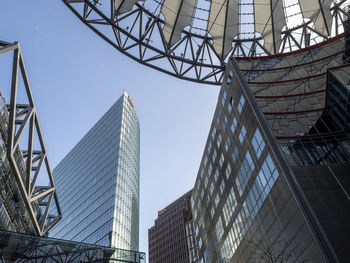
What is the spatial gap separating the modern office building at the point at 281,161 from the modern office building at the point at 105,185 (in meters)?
37.9

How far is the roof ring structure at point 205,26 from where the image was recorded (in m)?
30.0

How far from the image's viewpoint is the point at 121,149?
94375 millimetres

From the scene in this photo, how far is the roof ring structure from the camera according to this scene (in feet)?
98.6

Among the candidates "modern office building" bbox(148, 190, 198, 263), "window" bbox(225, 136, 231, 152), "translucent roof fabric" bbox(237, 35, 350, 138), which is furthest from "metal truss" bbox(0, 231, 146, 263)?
"modern office building" bbox(148, 190, 198, 263)

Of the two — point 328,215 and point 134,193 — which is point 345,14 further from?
point 134,193

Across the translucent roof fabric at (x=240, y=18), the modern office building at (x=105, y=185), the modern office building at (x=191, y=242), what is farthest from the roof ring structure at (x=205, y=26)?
the modern office building at (x=191, y=242)

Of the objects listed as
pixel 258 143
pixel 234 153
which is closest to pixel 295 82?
pixel 234 153

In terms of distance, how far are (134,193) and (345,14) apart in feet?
252

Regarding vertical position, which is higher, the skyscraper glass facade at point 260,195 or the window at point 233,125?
the window at point 233,125

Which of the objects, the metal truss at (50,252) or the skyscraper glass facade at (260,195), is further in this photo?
the skyscraper glass facade at (260,195)

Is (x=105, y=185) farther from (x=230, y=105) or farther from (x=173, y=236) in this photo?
(x=230, y=105)

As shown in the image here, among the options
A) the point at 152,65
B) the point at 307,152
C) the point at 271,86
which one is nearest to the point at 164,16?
the point at 152,65

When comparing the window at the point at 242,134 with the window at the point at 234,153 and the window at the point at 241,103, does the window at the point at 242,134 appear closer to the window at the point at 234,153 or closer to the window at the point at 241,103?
the window at the point at 234,153

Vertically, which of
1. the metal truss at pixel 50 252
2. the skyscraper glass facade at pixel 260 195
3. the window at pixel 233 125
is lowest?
the metal truss at pixel 50 252
